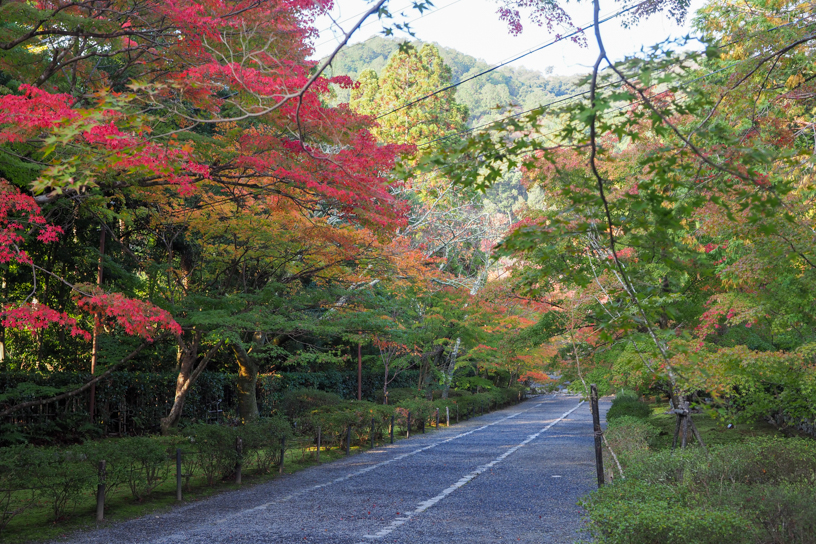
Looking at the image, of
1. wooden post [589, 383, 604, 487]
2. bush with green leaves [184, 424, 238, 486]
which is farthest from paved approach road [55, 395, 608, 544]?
bush with green leaves [184, 424, 238, 486]

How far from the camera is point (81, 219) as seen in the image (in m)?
16.4

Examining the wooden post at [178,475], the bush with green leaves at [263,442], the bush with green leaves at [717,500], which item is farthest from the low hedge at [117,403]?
the bush with green leaves at [717,500]

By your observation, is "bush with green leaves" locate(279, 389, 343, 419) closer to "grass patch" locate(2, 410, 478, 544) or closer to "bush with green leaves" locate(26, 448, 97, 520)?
"grass patch" locate(2, 410, 478, 544)

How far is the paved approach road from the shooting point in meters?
7.37

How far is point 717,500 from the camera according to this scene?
5500 millimetres

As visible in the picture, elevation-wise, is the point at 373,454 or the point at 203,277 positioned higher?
the point at 203,277

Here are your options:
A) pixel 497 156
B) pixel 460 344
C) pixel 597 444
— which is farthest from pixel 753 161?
pixel 460 344

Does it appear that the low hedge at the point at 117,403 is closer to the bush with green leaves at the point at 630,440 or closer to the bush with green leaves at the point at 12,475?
the bush with green leaves at the point at 12,475

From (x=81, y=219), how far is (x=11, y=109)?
34.8 feet

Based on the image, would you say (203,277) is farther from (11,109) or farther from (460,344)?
(460,344)

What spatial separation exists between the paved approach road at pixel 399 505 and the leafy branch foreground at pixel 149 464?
2.27 feet

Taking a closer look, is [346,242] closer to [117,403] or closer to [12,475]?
[12,475]

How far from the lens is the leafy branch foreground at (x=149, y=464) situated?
24.4 ft

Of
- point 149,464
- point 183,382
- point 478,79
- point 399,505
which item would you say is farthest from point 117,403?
point 478,79
